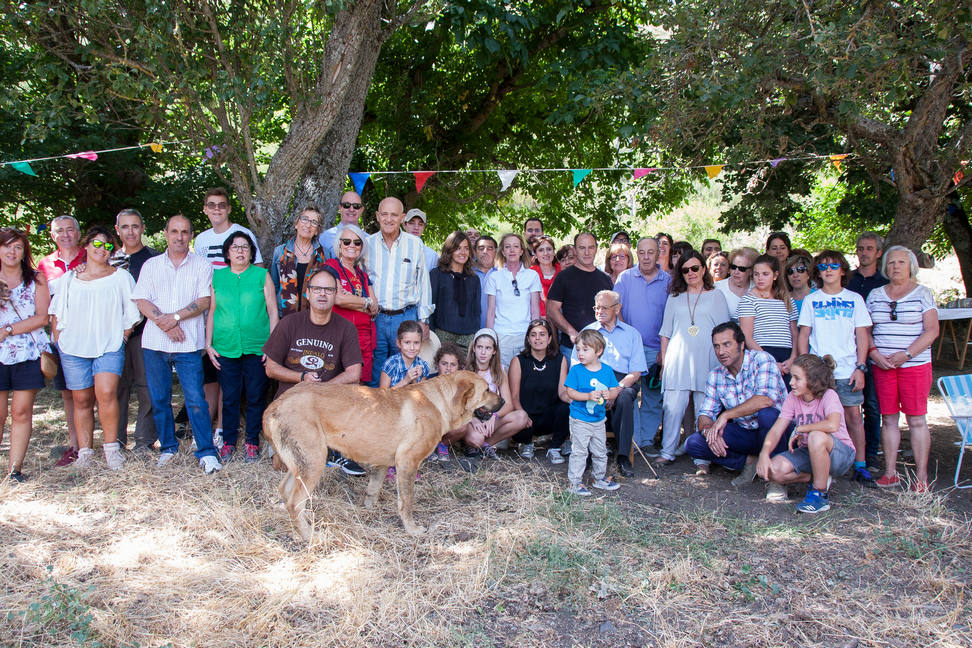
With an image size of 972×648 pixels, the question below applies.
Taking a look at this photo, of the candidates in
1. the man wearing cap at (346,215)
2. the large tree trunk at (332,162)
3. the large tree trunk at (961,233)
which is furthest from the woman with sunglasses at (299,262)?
the large tree trunk at (961,233)

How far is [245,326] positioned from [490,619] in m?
3.46

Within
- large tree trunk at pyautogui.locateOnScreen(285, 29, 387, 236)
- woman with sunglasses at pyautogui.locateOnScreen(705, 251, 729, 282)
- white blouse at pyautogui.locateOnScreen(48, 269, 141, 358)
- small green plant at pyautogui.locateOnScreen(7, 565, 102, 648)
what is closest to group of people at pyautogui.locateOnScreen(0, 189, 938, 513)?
white blouse at pyautogui.locateOnScreen(48, 269, 141, 358)

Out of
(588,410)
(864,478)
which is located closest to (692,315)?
(588,410)

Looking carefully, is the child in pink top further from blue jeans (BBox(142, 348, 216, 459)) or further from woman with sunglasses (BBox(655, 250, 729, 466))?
blue jeans (BBox(142, 348, 216, 459))

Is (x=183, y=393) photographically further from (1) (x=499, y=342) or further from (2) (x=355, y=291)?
(1) (x=499, y=342)

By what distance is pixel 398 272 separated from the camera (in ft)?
21.0

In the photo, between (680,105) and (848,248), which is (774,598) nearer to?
(680,105)

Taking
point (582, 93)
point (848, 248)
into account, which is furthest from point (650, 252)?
point (848, 248)

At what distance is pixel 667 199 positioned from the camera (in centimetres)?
1299

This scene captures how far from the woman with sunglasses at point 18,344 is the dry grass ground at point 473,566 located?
46 centimetres

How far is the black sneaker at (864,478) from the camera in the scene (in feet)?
18.5

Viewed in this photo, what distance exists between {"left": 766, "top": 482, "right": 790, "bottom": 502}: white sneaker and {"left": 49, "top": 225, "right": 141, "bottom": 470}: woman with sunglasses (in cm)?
527

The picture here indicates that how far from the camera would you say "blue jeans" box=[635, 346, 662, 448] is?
679cm

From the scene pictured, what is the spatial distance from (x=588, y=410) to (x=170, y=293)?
3661 mm
